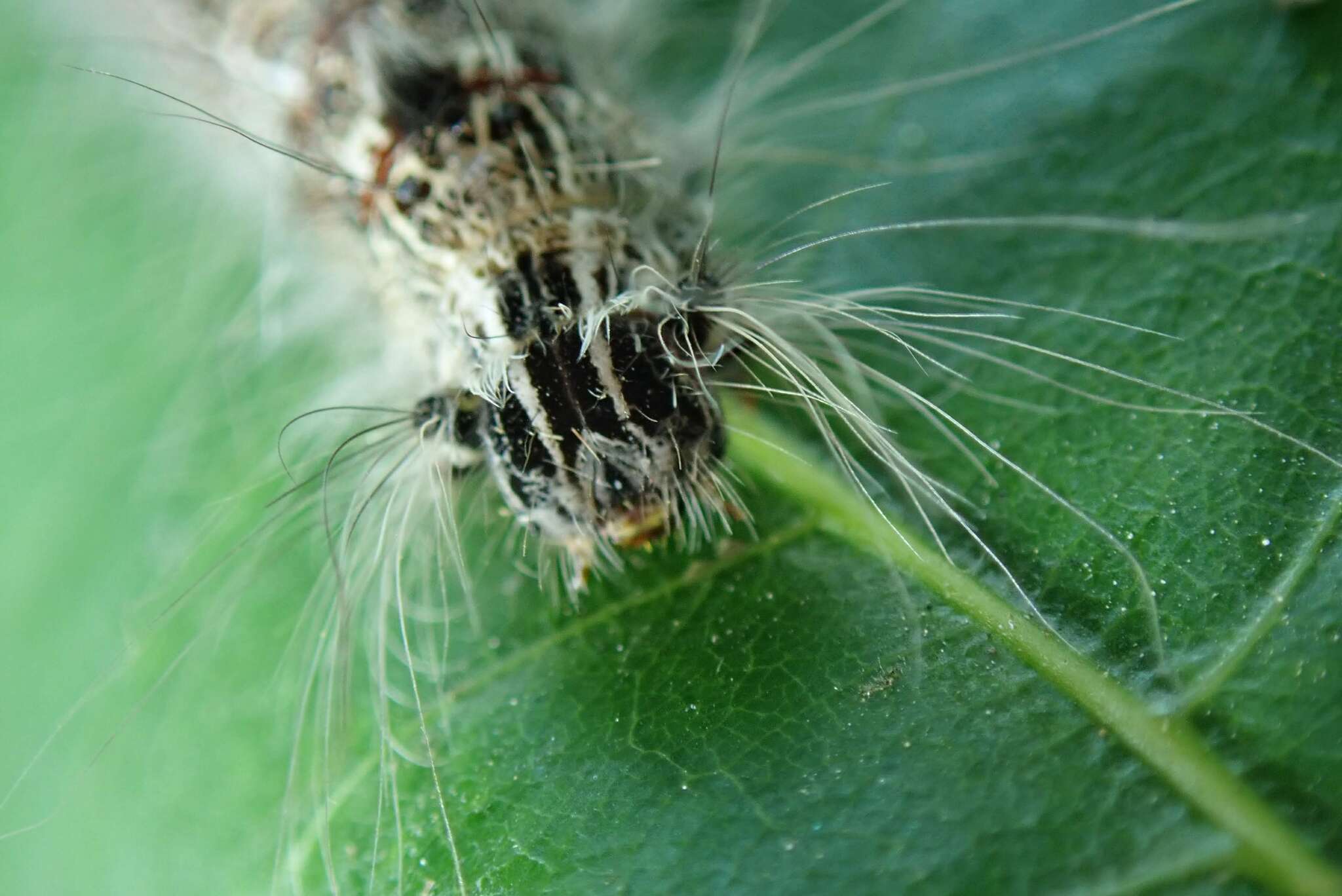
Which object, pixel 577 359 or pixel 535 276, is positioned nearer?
pixel 577 359

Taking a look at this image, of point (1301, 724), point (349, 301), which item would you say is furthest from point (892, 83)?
point (1301, 724)

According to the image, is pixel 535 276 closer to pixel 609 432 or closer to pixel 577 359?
pixel 577 359

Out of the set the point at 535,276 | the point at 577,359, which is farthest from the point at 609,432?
the point at 535,276

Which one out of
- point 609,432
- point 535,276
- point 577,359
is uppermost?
point 535,276

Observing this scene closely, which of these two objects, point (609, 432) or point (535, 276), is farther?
point (535, 276)

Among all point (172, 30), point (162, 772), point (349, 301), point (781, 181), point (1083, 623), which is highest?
point (172, 30)

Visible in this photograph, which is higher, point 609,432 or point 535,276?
point 535,276

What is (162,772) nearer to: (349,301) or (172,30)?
(349,301)

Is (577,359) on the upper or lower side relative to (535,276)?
lower
